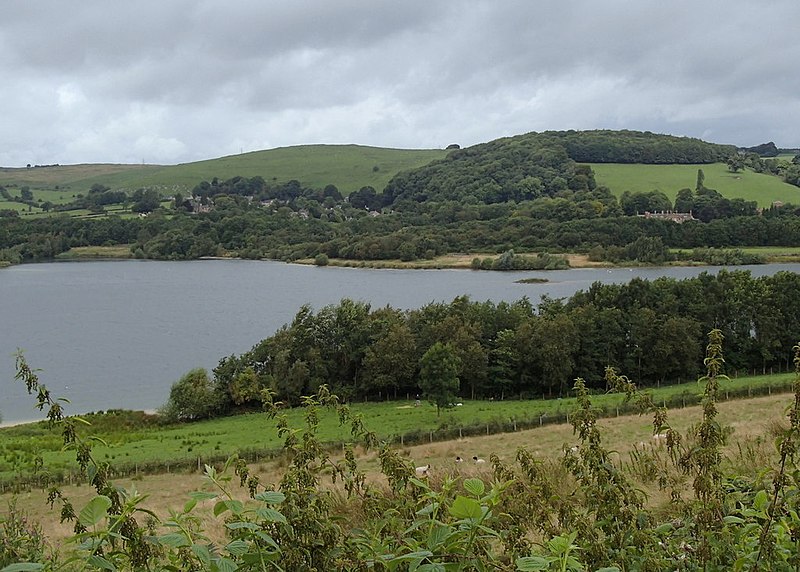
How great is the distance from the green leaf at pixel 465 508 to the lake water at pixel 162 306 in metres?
37.6

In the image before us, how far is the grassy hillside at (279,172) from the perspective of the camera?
560 feet

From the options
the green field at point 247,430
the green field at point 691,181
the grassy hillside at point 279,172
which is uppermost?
the grassy hillside at point 279,172

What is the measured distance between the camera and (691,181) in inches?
4715

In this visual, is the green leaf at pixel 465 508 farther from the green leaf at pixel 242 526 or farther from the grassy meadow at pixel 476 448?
the grassy meadow at pixel 476 448

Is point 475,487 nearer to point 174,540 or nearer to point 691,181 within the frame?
point 174,540

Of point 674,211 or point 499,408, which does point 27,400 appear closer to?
point 499,408

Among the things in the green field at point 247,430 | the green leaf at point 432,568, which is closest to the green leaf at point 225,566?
the green leaf at point 432,568

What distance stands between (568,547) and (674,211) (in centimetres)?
11104

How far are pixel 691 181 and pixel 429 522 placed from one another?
130038 mm

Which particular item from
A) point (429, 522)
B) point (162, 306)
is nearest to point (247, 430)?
point (429, 522)

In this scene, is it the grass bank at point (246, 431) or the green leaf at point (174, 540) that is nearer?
the green leaf at point (174, 540)

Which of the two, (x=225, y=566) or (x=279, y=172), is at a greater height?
(x=279, y=172)

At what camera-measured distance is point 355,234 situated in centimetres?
10994

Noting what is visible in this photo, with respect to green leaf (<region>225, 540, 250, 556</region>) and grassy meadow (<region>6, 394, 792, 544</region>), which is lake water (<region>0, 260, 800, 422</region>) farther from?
green leaf (<region>225, 540, 250, 556</region>)
